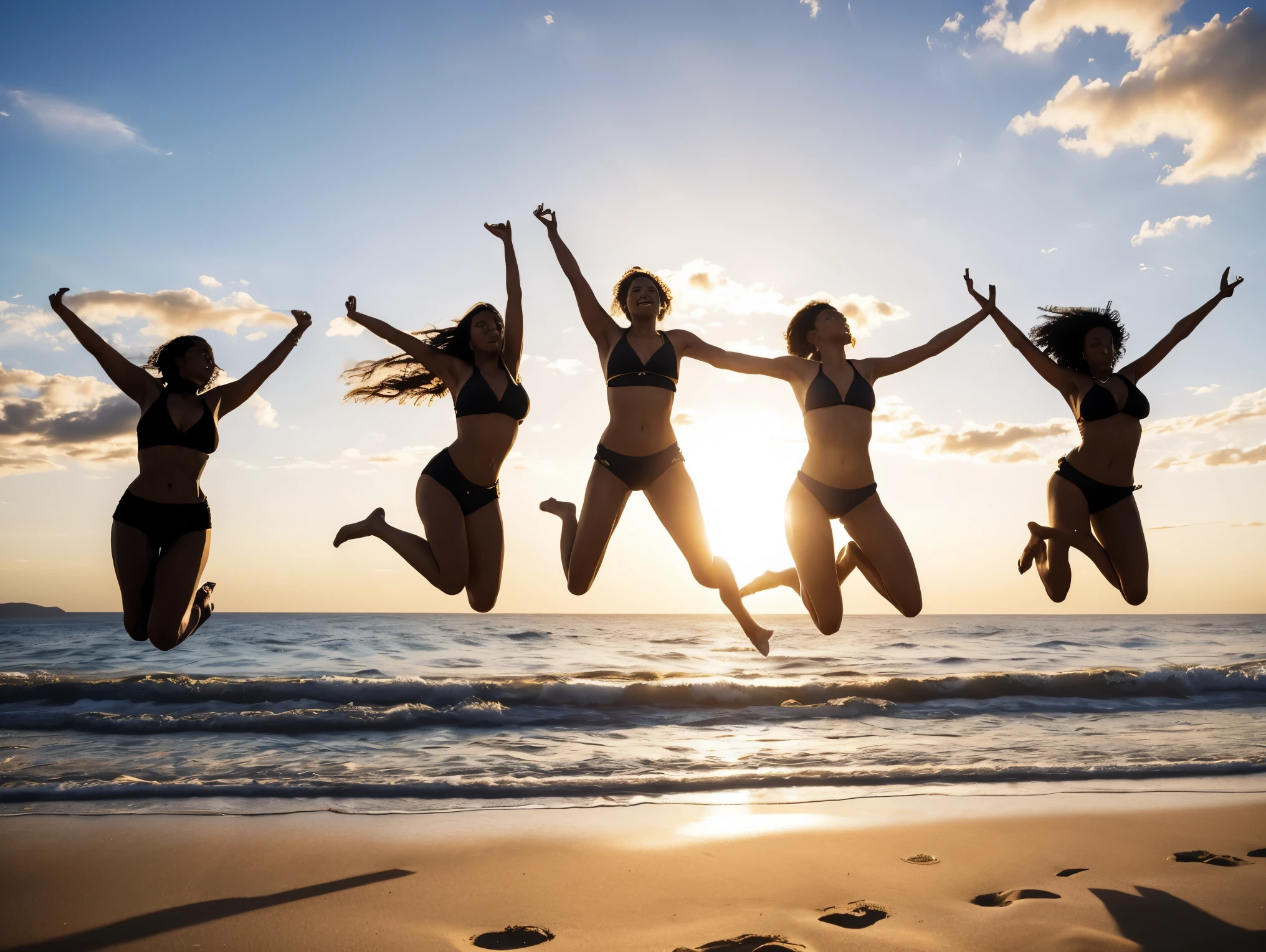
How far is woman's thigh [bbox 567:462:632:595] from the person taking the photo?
22.8 ft

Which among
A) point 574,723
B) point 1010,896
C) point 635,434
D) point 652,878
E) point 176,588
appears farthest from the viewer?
point 574,723

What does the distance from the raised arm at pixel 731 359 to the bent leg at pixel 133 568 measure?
14.7 ft

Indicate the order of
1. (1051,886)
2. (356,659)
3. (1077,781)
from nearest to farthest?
(1051,886), (1077,781), (356,659)

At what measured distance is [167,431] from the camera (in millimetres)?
6723

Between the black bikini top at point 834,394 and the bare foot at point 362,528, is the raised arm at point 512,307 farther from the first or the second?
the black bikini top at point 834,394

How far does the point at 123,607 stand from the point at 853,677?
15.3m

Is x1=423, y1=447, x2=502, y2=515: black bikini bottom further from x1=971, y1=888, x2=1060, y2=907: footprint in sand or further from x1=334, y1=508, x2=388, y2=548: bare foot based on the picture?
x1=971, y1=888, x2=1060, y2=907: footprint in sand

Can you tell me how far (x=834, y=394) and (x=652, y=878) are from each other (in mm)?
3996

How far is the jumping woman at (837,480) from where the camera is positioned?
284 inches

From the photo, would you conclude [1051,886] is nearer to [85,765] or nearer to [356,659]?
[85,765]

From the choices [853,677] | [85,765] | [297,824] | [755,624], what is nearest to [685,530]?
[755,624]

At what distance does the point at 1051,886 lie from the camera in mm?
6023

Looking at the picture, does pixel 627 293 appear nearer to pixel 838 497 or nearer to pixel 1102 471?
pixel 838 497

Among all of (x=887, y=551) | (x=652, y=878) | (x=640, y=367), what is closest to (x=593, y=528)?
(x=640, y=367)
